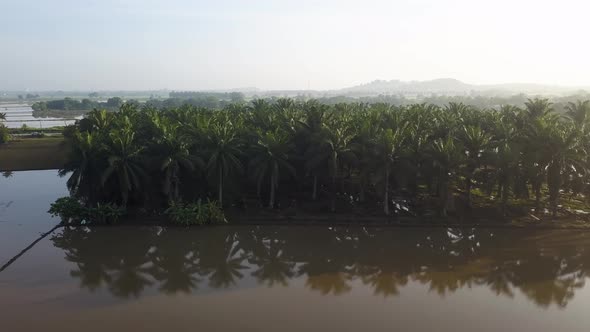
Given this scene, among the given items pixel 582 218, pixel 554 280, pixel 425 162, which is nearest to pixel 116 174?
pixel 425 162

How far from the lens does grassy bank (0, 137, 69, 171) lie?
38094mm

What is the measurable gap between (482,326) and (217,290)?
9255mm

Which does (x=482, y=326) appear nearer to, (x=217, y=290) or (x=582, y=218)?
(x=217, y=290)

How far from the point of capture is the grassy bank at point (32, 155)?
38.1 meters

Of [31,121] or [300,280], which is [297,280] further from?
[31,121]

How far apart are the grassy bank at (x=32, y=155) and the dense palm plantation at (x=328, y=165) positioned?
1272 cm

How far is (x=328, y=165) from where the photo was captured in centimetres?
2464

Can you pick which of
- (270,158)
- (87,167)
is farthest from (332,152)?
(87,167)

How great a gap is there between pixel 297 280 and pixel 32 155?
34948mm

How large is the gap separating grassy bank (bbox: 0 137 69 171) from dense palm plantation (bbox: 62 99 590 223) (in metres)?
12.7

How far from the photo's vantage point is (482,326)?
14133 mm

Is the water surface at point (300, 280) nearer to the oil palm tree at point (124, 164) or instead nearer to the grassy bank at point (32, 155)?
the oil palm tree at point (124, 164)

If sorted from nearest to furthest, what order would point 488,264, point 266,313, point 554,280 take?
point 266,313 → point 554,280 → point 488,264

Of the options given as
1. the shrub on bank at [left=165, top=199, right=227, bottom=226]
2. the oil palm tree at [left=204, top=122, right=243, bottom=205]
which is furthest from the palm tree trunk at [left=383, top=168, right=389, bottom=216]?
the shrub on bank at [left=165, top=199, right=227, bottom=226]
